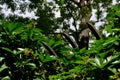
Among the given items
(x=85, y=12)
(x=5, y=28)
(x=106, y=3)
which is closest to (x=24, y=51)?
(x=5, y=28)

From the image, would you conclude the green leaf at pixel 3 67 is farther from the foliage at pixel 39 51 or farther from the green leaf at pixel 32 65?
the green leaf at pixel 32 65

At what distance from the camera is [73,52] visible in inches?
153

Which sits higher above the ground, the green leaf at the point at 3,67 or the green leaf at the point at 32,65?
the green leaf at the point at 3,67

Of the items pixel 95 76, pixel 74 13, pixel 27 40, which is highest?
pixel 74 13

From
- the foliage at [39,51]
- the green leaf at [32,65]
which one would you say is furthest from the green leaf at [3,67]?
the green leaf at [32,65]

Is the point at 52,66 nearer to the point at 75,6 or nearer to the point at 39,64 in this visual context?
the point at 39,64

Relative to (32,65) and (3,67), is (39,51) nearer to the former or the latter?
(32,65)

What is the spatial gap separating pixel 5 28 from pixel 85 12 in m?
11.0

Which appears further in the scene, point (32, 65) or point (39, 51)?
point (39, 51)

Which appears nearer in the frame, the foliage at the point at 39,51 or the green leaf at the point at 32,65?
the foliage at the point at 39,51

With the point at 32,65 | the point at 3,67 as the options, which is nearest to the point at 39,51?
the point at 32,65

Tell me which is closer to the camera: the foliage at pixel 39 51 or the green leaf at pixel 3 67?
the foliage at pixel 39 51

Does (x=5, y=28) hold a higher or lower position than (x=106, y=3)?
lower

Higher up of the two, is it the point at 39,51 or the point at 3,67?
the point at 39,51
